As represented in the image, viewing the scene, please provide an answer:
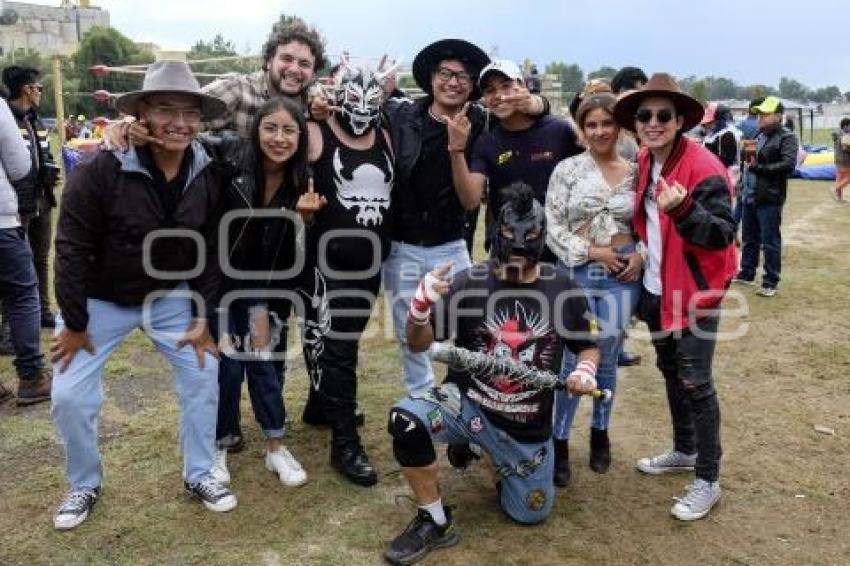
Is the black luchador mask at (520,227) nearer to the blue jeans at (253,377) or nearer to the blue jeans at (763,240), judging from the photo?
the blue jeans at (253,377)

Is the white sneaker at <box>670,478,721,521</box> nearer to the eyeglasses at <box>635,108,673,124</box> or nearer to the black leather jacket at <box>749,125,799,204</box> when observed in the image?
the eyeglasses at <box>635,108,673,124</box>

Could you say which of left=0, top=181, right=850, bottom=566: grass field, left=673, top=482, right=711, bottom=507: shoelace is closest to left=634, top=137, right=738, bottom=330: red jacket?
left=673, top=482, right=711, bottom=507: shoelace

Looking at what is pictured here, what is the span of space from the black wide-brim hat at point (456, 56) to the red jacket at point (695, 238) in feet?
3.82

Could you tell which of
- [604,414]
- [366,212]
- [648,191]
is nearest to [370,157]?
[366,212]

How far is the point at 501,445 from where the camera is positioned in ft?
11.8

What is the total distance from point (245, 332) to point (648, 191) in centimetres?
231

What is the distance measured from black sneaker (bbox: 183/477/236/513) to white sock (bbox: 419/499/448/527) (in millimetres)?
1078

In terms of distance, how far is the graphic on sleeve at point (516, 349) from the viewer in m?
3.55

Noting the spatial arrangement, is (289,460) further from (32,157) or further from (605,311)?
(32,157)

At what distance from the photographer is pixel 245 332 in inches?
162

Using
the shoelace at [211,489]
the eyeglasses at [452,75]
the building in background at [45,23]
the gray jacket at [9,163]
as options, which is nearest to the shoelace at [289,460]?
the shoelace at [211,489]

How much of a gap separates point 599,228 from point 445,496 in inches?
67.2

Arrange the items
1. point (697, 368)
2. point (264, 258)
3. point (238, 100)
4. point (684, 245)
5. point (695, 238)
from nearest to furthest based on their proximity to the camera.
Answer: point (695, 238) < point (684, 245) < point (697, 368) < point (264, 258) < point (238, 100)

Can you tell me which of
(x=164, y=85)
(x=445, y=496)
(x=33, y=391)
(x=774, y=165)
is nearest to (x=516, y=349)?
(x=445, y=496)
